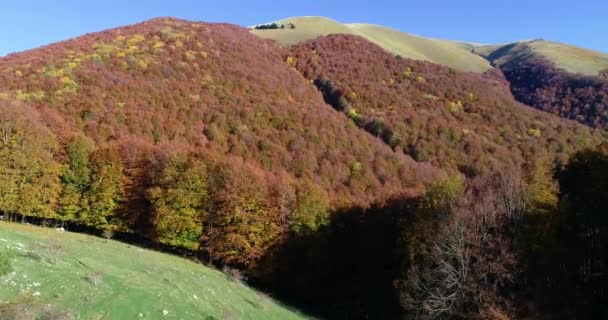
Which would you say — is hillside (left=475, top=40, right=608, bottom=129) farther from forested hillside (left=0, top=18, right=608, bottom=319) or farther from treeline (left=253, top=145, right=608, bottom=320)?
treeline (left=253, top=145, right=608, bottom=320)

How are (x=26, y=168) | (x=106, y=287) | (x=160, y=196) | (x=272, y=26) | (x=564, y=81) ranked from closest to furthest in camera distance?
(x=106, y=287) → (x=160, y=196) → (x=26, y=168) → (x=564, y=81) → (x=272, y=26)

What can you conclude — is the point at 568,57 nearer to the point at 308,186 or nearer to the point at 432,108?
the point at 432,108

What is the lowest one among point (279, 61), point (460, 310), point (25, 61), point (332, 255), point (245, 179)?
point (332, 255)

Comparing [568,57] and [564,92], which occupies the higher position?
[568,57]

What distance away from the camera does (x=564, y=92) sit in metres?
136

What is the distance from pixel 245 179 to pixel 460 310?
2916cm

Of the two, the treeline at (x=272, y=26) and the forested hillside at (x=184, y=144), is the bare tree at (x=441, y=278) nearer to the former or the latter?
the forested hillside at (x=184, y=144)

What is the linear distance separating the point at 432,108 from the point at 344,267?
78.5 m

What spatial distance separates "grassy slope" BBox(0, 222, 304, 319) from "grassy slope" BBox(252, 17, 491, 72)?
13069 cm

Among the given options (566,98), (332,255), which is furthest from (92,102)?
(566,98)

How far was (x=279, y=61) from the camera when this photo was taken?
13612 cm

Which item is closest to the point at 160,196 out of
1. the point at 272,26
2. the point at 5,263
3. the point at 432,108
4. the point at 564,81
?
the point at 5,263

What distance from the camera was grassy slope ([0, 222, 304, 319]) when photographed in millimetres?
18812

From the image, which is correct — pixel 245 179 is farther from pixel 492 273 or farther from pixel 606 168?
pixel 606 168
